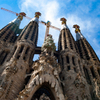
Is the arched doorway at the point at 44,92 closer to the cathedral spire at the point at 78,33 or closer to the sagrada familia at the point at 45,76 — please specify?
the sagrada familia at the point at 45,76

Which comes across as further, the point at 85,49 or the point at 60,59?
the point at 85,49

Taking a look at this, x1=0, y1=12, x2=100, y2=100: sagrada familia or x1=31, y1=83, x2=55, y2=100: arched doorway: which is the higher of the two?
x1=0, y1=12, x2=100, y2=100: sagrada familia

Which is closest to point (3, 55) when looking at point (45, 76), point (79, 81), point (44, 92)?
point (45, 76)

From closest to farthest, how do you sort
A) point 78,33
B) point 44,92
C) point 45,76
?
point 44,92, point 45,76, point 78,33

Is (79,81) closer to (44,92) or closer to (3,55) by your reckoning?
(44,92)

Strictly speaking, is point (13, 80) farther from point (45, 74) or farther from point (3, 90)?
point (45, 74)

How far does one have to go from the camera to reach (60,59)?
27.4 m

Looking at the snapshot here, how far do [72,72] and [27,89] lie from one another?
9715 mm

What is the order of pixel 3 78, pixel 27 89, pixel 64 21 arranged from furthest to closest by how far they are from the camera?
→ pixel 64 21 < pixel 3 78 < pixel 27 89

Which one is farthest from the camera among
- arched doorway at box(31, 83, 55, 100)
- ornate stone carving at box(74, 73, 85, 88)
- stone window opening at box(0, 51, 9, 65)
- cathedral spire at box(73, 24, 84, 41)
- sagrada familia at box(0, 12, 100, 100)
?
cathedral spire at box(73, 24, 84, 41)

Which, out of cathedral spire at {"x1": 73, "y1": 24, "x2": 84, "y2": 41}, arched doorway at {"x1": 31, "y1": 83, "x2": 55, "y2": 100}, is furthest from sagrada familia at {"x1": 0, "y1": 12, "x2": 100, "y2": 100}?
cathedral spire at {"x1": 73, "y1": 24, "x2": 84, "y2": 41}

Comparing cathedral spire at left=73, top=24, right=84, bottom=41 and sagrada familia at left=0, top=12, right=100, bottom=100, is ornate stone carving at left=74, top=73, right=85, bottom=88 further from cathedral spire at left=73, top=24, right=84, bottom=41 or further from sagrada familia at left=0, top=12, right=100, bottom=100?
cathedral spire at left=73, top=24, right=84, bottom=41

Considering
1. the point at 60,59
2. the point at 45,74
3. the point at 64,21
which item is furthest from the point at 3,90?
the point at 64,21

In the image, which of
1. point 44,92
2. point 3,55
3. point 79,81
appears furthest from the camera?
point 3,55
